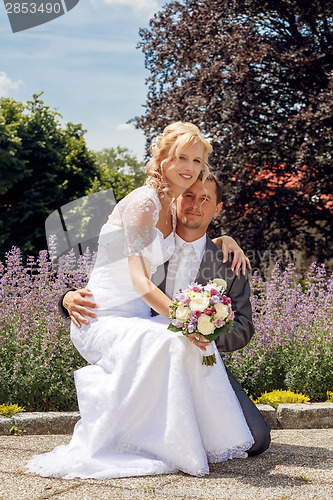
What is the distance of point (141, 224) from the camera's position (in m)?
3.59

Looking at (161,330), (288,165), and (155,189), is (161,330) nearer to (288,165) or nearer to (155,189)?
(155,189)

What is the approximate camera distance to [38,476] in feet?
10.8

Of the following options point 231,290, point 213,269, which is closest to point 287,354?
point 231,290

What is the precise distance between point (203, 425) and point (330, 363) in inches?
79.3

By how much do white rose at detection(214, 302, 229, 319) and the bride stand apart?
0.24 meters

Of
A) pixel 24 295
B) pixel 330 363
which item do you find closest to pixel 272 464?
Result: pixel 330 363

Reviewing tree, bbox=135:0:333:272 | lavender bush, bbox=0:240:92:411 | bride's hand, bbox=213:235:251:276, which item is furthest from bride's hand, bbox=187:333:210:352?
tree, bbox=135:0:333:272

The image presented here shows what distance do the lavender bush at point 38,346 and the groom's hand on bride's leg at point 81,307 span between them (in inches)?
36.8

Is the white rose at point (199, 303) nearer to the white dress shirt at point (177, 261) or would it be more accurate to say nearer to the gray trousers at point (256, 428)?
the white dress shirt at point (177, 261)

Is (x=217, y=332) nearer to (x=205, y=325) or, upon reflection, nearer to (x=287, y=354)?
(x=205, y=325)

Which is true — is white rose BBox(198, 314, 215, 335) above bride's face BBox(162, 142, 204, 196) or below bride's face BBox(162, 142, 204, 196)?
below

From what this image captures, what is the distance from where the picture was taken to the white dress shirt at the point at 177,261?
4.05m

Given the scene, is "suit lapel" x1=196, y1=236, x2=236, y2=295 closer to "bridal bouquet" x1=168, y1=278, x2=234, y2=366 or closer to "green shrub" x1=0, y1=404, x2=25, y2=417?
"bridal bouquet" x1=168, y1=278, x2=234, y2=366

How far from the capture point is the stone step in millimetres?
4312
